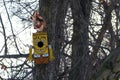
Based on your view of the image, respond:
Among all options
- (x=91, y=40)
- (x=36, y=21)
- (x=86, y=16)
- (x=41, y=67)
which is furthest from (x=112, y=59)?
(x=91, y=40)

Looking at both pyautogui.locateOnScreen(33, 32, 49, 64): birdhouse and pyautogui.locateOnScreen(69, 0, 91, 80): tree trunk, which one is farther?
pyautogui.locateOnScreen(69, 0, 91, 80): tree trunk

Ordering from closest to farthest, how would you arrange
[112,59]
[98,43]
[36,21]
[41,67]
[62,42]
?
[112,59], [36,21], [41,67], [62,42], [98,43]

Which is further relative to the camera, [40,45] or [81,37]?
[81,37]

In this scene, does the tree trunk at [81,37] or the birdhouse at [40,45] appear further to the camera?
the tree trunk at [81,37]

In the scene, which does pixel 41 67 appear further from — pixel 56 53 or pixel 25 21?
pixel 25 21

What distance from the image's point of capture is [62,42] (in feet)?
16.3

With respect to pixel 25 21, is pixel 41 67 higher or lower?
lower

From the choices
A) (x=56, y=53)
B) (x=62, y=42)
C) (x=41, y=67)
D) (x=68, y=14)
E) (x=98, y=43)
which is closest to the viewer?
(x=41, y=67)

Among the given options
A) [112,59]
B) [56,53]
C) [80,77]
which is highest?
[112,59]

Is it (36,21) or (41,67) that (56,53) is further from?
(36,21)

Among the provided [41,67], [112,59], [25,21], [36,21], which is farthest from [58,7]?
[112,59]

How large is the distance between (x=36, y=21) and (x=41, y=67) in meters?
0.89

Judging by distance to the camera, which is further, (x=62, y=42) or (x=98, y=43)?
(x=98, y=43)

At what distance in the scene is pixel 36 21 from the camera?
3.57m
